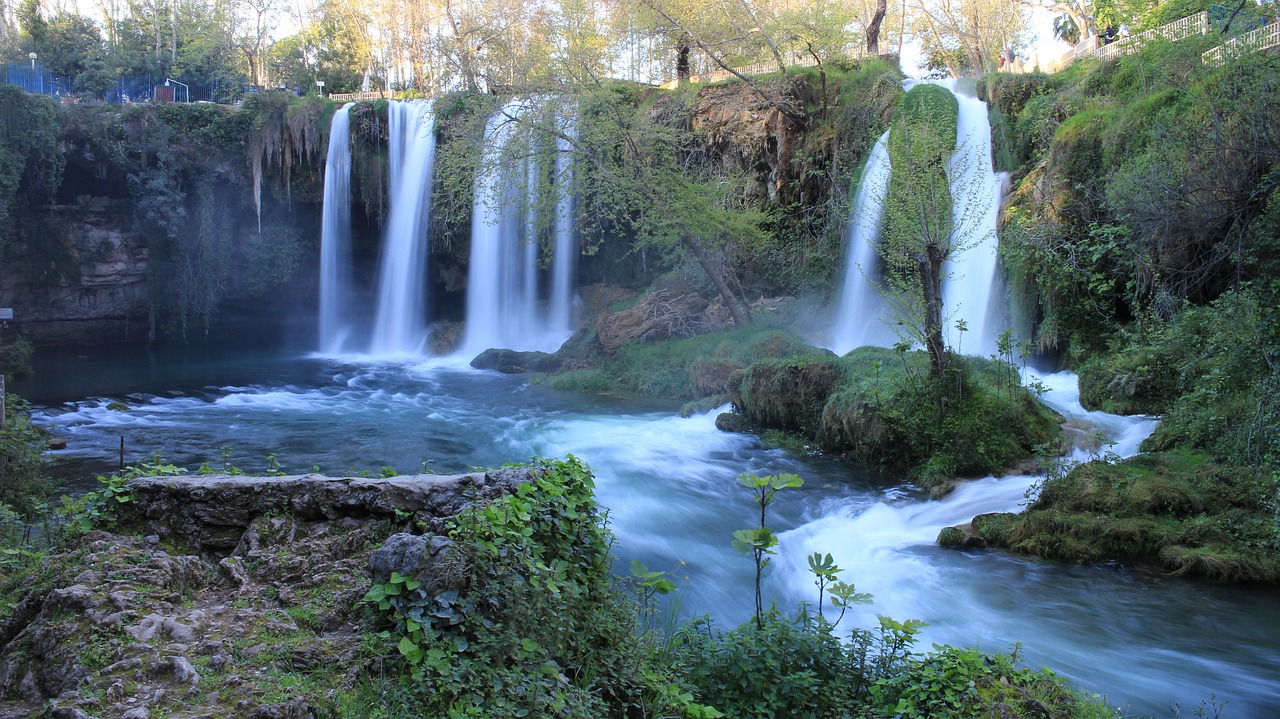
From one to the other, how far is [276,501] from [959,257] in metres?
14.2

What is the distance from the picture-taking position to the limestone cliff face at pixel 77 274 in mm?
23281

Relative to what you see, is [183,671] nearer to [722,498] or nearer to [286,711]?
[286,711]

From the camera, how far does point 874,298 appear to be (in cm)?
1822

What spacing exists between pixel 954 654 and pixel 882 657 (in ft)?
1.35

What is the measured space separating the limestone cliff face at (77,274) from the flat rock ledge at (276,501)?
23902mm

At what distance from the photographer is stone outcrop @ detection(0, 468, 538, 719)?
2990 mm

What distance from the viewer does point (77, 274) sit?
23.9 m

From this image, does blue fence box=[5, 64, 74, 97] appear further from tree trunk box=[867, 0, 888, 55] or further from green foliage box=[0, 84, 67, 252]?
tree trunk box=[867, 0, 888, 55]

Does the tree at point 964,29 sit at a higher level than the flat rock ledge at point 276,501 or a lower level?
higher

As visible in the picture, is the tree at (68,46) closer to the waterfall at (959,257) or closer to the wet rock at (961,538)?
the waterfall at (959,257)

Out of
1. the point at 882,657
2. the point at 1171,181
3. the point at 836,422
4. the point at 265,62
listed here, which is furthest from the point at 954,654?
the point at 265,62

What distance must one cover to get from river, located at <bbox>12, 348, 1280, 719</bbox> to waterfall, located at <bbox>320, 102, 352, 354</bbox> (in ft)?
20.1

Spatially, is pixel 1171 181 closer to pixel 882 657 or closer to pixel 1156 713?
pixel 1156 713

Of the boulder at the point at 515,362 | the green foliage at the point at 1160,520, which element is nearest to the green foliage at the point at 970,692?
the green foliage at the point at 1160,520
